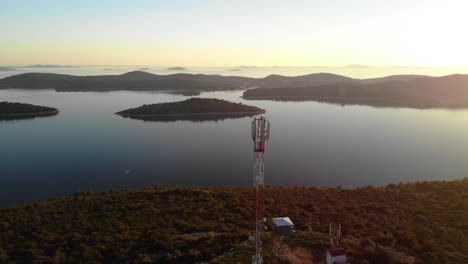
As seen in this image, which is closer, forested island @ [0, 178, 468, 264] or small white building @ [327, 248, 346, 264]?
small white building @ [327, 248, 346, 264]

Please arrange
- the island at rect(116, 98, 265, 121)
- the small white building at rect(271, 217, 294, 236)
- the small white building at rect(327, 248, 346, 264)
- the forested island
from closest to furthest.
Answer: the small white building at rect(327, 248, 346, 264), the forested island, the small white building at rect(271, 217, 294, 236), the island at rect(116, 98, 265, 121)

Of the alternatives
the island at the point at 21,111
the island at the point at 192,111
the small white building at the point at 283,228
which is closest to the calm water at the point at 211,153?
the island at the point at 21,111

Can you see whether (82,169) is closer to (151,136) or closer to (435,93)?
(151,136)

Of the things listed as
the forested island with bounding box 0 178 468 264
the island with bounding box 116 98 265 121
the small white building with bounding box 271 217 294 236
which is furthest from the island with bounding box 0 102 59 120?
the small white building with bounding box 271 217 294 236

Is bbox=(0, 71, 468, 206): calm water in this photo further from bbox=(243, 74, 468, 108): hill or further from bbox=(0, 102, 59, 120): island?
bbox=(243, 74, 468, 108): hill

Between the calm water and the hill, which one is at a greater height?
the hill

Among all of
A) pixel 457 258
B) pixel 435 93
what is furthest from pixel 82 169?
pixel 435 93
